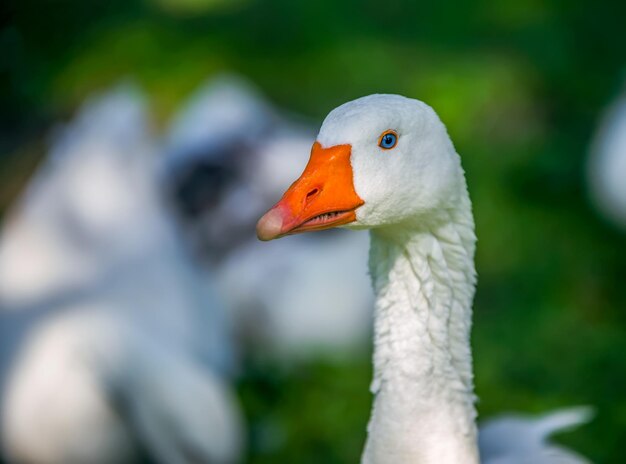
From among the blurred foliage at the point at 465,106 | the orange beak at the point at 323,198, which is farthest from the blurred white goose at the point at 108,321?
the orange beak at the point at 323,198

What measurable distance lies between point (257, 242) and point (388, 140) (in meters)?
2.61

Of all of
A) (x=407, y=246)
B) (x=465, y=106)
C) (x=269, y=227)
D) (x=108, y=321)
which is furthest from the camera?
(x=465, y=106)

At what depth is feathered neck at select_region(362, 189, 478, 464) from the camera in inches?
82.2

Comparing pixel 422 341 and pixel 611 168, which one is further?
pixel 611 168

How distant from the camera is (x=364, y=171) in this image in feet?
6.21

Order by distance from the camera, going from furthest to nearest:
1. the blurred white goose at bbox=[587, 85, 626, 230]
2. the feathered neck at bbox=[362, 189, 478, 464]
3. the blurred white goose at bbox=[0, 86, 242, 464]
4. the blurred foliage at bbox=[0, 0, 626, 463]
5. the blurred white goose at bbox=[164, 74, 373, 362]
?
1. the blurred white goose at bbox=[587, 85, 626, 230]
2. the blurred white goose at bbox=[164, 74, 373, 362]
3. the blurred foliage at bbox=[0, 0, 626, 463]
4. the blurred white goose at bbox=[0, 86, 242, 464]
5. the feathered neck at bbox=[362, 189, 478, 464]

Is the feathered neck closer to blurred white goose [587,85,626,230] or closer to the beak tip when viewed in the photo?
the beak tip

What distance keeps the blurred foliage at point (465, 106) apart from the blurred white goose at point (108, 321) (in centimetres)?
59

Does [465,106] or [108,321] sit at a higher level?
[465,106]

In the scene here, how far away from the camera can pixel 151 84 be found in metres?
6.12

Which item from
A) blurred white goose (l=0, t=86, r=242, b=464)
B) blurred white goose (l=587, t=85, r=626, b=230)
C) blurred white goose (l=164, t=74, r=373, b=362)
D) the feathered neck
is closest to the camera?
the feathered neck

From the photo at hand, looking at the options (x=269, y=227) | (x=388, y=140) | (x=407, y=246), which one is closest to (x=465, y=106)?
(x=407, y=246)

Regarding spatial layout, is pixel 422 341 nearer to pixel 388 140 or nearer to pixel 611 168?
pixel 388 140

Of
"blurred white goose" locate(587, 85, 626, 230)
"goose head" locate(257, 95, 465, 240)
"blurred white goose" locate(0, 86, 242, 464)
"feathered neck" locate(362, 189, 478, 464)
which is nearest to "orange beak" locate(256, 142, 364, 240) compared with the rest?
"goose head" locate(257, 95, 465, 240)
